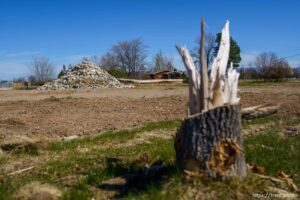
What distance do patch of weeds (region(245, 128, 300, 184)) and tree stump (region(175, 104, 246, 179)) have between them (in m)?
0.82

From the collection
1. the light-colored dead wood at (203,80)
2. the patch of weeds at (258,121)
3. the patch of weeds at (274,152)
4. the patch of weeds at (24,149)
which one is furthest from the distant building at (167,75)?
the light-colored dead wood at (203,80)

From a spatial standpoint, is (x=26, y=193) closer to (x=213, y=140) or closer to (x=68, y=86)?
(x=213, y=140)

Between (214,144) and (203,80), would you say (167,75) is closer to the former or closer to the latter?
(203,80)

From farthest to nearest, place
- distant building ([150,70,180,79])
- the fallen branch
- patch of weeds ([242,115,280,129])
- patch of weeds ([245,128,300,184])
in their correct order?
distant building ([150,70,180,79])
patch of weeds ([242,115,280,129])
the fallen branch
patch of weeds ([245,128,300,184])

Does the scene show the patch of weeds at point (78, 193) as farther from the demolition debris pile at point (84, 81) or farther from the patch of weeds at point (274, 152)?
the demolition debris pile at point (84, 81)

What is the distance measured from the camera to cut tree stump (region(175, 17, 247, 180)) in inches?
178

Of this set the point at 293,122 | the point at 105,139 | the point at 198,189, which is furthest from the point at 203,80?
the point at 293,122

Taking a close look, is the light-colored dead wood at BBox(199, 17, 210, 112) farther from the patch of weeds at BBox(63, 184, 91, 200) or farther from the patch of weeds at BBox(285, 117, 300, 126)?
the patch of weeds at BBox(285, 117, 300, 126)

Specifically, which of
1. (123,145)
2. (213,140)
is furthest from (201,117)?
(123,145)

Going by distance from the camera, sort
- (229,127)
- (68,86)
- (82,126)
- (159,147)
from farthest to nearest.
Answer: (68,86)
(82,126)
(159,147)
(229,127)

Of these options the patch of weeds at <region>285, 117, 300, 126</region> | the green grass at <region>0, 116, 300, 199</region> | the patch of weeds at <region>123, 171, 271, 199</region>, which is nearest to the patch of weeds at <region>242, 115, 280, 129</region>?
the patch of weeds at <region>285, 117, 300, 126</region>

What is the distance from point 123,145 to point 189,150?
3100mm

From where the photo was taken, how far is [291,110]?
12.0 meters

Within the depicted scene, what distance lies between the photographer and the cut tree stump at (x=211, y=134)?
452 centimetres
